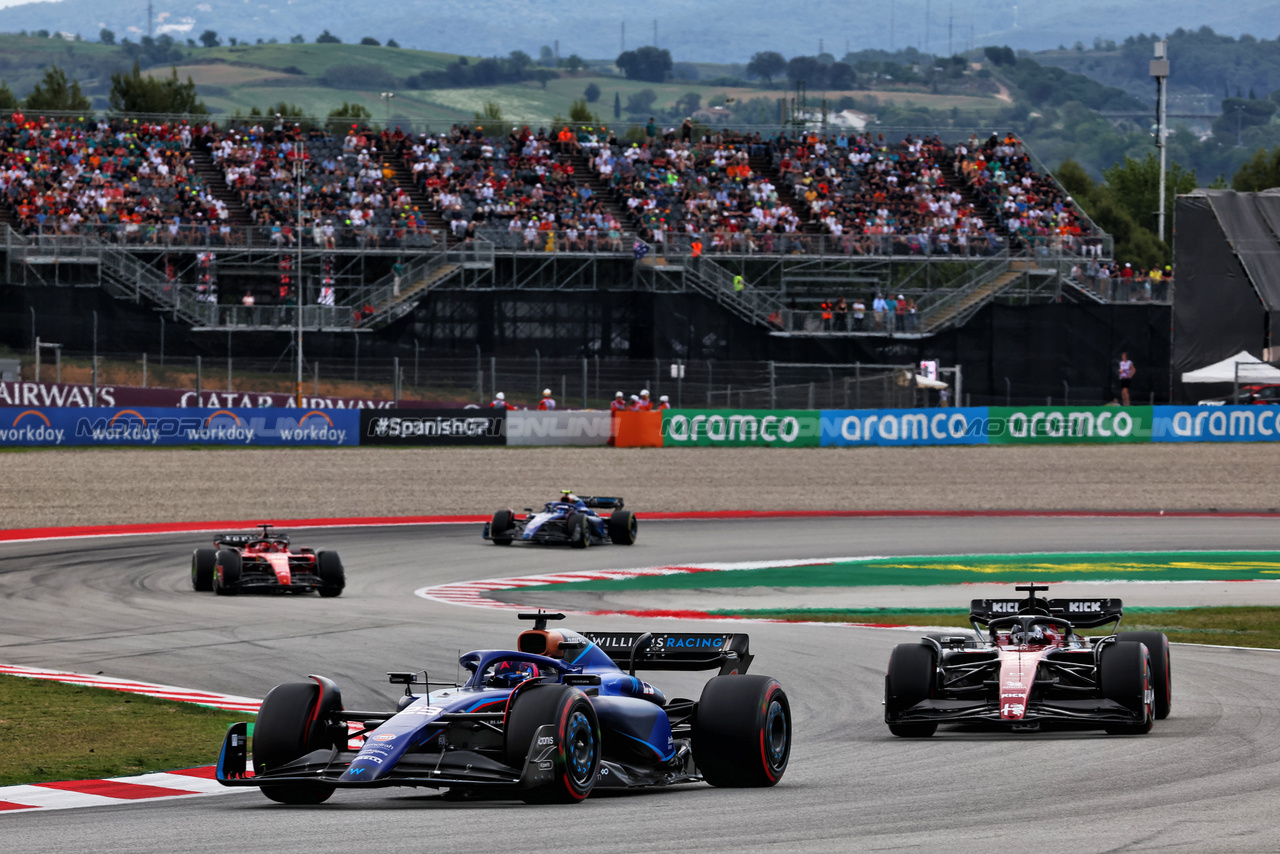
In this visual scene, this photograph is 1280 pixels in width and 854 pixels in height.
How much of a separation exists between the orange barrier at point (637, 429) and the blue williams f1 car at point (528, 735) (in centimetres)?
2970

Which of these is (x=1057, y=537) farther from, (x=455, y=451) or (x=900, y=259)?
(x=900, y=259)

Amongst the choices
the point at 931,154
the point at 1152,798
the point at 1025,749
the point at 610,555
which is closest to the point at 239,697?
the point at 1025,749

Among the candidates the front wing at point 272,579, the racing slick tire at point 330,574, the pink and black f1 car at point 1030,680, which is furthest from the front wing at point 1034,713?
the front wing at point 272,579

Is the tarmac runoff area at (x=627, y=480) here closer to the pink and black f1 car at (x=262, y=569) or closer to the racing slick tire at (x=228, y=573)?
the pink and black f1 car at (x=262, y=569)

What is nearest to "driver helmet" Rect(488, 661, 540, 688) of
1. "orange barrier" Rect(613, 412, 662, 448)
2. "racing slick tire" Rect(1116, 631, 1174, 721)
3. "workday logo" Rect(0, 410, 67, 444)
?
"racing slick tire" Rect(1116, 631, 1174, 721)

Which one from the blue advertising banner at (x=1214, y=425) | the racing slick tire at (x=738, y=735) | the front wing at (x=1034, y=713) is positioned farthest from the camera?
the blue advertising banner at (x=1214, y=425)

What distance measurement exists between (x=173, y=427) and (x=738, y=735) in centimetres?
2979

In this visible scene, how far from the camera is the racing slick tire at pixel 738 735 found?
9734 mm

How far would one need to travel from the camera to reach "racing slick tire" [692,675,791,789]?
973cm

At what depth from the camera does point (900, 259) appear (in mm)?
51500

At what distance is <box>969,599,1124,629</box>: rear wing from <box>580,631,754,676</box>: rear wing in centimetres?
304

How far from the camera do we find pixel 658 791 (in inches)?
388

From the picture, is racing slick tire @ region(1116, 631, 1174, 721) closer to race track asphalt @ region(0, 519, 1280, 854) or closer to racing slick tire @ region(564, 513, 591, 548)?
race track asphalt @ region(0, 519, 1280, 854)

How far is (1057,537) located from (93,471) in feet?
63.5
